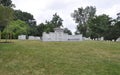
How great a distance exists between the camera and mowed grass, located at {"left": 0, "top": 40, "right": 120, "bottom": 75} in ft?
51.3

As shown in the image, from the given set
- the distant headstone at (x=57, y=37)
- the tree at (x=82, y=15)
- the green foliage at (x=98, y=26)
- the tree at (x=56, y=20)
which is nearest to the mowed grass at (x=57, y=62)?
the distant headstone at (x=57, y=37)

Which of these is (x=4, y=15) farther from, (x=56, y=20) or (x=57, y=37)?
(x=56, y=20)

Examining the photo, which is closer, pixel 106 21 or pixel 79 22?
pixel 106 21

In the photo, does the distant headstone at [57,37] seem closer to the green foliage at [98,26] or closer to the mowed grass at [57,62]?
the mowed grass at [57,62]

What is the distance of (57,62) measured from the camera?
17484 millimetres

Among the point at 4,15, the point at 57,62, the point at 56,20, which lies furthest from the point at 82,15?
the point at 57,62

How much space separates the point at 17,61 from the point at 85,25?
49.6 meters

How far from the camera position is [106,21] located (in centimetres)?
6078

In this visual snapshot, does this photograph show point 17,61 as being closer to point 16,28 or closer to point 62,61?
point 62,61

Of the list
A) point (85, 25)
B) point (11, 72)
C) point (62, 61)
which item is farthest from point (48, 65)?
point (85, 25)

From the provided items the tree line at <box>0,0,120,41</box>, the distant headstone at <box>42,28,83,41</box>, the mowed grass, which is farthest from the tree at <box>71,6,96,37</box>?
the mowed grass

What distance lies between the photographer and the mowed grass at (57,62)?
15.6m

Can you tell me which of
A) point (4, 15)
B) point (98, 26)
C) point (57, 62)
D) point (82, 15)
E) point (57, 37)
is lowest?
point (57, 62)

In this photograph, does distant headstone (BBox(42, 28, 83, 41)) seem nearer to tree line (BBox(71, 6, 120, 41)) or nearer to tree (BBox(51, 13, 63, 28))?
tree line (BBox(71, 6, 120, 41))
